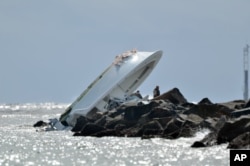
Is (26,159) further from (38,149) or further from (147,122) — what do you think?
(147,122)

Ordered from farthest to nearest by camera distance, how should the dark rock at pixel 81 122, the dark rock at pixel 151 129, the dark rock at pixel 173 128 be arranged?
the dark rock at pixel 81 122
the dark rock at pixel 151 129
the dark rock at pixel 173 128

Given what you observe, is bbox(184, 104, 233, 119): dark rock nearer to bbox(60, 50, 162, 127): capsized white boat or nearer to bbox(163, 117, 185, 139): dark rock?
bbox(163, 117, 185, 139): dark rock

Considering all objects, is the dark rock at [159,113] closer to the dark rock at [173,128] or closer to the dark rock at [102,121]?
the dark rock at [173,128]

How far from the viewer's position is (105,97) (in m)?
75.8

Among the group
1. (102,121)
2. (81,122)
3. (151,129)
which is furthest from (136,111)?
(151,129)

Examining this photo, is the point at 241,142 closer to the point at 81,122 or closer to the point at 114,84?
the point at 81,122

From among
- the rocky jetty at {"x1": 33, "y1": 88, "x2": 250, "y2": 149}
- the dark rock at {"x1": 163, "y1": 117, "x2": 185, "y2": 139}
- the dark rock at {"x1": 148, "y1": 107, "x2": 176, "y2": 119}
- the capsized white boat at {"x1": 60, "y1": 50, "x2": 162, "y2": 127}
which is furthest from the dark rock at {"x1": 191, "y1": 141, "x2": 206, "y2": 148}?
the capsized white boat at {"x1": 60, "y1": 50, "x2": 162, "y2": 127}

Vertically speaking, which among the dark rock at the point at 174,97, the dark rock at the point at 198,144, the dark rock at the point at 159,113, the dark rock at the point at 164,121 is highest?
the dark rock at the point at 174,97

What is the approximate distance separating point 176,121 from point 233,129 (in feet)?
34.6

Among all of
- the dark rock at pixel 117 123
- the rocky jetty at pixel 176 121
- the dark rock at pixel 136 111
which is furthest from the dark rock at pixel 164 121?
the dark rock at pixel 136 111

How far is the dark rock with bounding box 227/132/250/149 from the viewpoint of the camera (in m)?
37.0

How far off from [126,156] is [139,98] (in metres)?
35.5

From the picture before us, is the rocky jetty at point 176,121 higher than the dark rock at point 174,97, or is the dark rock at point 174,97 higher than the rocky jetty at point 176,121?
the dark rock at point 174,97

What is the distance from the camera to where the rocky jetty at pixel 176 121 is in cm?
4156
